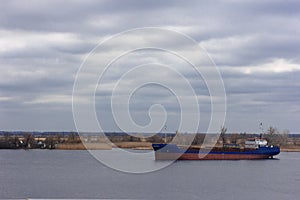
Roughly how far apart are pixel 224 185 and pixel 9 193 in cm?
1346

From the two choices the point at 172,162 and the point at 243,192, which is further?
the point at 172,162

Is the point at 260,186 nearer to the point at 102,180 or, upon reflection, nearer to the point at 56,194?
the point at 102,180

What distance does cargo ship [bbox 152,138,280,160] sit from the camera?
57.4 m

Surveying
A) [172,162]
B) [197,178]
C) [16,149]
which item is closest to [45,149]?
[16,149]

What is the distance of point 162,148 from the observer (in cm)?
5700

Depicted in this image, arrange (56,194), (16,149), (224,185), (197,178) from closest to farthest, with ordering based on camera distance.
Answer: (56,194)
(224,185)
(197,178)
(16,149)

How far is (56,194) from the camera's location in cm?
2636

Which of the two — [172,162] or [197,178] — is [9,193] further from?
[172,162]

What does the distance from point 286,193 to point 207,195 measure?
5.46 meters

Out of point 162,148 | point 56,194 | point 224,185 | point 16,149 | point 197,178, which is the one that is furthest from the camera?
point 16,149

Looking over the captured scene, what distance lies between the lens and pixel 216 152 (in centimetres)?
6294

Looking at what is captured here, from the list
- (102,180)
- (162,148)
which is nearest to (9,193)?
(102,180)

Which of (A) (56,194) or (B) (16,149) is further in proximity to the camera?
(B) (16,149)

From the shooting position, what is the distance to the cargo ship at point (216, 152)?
2258 inches
